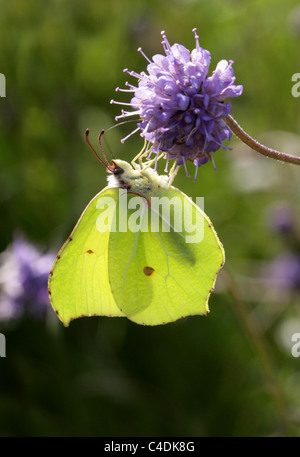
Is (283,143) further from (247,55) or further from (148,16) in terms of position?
(148,16)

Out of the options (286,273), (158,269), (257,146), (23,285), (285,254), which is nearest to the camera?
(257,146)

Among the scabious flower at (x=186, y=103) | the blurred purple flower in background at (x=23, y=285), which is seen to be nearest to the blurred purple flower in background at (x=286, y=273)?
the blurred purple flower in background at (x=23, y=285)

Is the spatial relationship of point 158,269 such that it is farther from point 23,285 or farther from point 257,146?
point 23,285

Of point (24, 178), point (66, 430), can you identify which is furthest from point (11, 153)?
point (66, 430)

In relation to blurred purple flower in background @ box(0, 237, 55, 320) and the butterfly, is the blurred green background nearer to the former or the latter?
blurred purple flower in background @ box(0, 237, 55, 320)

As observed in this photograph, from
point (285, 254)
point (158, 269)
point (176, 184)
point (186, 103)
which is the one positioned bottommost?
point (158, 269)

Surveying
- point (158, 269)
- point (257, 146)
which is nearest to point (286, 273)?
point (158, 269)

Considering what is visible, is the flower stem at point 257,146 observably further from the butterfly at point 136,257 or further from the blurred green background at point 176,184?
the blurred green background at point 176,184

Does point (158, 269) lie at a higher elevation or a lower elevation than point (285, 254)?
lower
